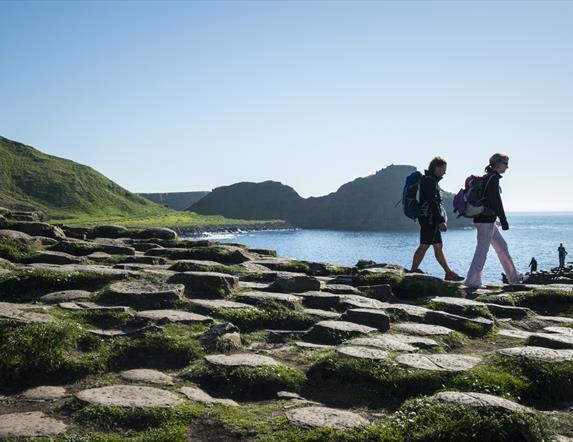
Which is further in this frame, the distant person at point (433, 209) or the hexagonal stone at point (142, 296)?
the distant person at point (433, 209)

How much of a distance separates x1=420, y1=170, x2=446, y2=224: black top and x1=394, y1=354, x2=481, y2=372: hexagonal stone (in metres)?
7.57

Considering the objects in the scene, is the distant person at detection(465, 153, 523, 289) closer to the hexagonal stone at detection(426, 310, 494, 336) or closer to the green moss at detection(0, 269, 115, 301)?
the hexagonal stone at detection(426, 310, 494, 336)

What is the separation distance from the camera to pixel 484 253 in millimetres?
13008

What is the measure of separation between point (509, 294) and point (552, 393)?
5787mm

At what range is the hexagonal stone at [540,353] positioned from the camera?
6090mm

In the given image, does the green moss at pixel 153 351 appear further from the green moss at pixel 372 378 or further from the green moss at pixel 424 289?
the green moss at pixel 424 289

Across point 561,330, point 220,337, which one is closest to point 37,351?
point 220,337

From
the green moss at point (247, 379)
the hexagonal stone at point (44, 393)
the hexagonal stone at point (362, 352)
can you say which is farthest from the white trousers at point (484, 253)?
the hexagonal stone at point (44, 393)

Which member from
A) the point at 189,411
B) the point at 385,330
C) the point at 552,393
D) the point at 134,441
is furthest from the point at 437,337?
the point at 134,441

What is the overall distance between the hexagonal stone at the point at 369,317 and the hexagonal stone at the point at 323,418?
9.70ft

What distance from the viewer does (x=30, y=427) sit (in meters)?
4.33

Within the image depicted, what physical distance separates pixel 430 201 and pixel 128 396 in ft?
34.0

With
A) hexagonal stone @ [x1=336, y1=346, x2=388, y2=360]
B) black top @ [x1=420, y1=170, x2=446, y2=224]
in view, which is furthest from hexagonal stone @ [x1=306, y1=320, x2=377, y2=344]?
black top @ [x1=420, y1=170, x2=446, y2=224]

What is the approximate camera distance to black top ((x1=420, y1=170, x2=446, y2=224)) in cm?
1359
